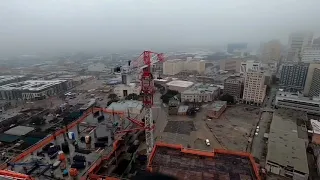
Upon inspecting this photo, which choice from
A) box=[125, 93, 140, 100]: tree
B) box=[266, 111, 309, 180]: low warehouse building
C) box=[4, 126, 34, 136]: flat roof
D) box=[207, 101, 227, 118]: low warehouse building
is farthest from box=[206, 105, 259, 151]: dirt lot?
box=[4, 126, 34, 136]: flat roof

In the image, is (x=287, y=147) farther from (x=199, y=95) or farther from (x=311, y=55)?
(x=311, y=55)

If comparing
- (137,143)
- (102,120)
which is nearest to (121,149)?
(137,143)

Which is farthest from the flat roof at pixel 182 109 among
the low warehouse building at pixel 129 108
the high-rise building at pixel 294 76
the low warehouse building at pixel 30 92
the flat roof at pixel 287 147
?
the low warehouse building at pixel 30 92

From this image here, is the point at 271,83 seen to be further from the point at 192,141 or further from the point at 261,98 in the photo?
the point at 192,141

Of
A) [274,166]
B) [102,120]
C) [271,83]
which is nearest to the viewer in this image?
[274,166]

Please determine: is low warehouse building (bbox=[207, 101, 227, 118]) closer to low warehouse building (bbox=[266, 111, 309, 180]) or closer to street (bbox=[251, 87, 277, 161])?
street (bbox=[251, 87, 277, 161])

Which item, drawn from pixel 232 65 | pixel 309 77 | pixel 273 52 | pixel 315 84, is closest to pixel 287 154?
pixel 315 84

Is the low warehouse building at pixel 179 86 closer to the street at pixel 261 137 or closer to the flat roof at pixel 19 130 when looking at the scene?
the street at pixel 261 137
